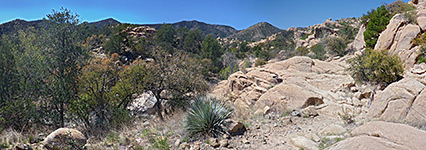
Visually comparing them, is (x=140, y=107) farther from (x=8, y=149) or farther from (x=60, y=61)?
(x=8, y=149)

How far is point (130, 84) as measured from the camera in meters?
11.6

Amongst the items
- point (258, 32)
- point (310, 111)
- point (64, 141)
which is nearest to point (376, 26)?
point (310, 111)

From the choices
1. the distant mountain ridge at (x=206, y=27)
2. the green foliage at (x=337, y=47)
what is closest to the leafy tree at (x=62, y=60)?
the green foliage at (x=337, y=47)

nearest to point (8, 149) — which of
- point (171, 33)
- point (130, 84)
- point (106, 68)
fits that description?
point (106, 68)

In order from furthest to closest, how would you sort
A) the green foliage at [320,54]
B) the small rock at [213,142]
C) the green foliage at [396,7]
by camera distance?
the green foliage at [320,54] < the green foliage at [396,7] < the small rock at [213,142]

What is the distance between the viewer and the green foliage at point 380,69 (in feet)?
28.8

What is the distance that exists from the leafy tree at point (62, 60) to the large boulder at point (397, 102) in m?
11.4

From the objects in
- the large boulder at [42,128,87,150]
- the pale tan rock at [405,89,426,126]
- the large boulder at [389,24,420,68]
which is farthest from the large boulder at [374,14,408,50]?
the large boulder at [42,128,87,150]

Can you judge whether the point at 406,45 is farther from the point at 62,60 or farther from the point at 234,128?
the point at 62,60

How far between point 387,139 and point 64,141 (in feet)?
24.5

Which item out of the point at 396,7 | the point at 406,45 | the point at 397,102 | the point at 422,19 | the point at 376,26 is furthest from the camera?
the point at 396,7

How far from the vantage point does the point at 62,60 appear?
9.29 metres

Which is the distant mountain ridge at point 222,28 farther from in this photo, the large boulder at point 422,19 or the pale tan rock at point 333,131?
the large boulder at point 422,19

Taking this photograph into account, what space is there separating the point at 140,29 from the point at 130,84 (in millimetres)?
38768
